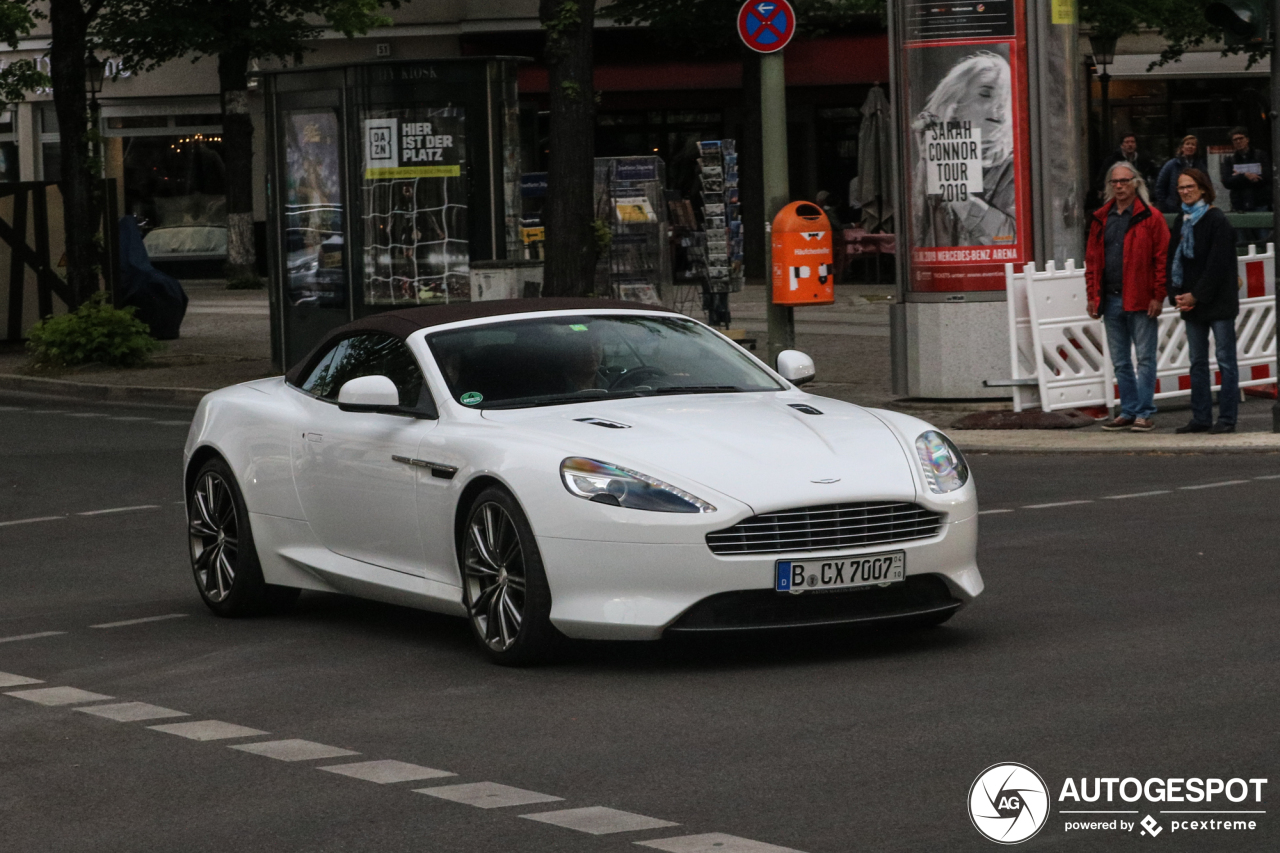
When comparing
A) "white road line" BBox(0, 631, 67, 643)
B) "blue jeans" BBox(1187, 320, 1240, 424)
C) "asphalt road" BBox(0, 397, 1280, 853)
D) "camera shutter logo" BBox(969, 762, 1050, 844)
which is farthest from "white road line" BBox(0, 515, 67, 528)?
"camera shutter logo" BBox(969, 762, 1050, 844)

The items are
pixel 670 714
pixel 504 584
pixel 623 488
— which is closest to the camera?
pixel 670 714

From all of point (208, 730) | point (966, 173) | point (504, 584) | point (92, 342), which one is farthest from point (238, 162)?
point (208, 730)

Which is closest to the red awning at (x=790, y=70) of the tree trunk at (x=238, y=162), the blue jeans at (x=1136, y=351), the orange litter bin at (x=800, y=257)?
the tree trunk at (x=238, y=162)

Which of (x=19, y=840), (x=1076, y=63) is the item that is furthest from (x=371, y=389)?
(x=1076, y=63)

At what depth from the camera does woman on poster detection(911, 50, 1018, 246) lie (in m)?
17.9

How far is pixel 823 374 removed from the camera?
2120cm

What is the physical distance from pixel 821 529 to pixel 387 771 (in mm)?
1955

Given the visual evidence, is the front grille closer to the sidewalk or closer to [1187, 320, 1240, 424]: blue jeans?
the sidewalk

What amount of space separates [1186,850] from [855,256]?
32.0 metres

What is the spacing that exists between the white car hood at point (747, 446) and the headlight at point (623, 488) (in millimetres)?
34

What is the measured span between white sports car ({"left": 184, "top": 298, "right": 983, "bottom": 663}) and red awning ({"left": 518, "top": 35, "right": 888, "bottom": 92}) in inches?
1283

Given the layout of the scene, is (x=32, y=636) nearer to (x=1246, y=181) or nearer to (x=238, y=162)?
(x=1246, y=181)

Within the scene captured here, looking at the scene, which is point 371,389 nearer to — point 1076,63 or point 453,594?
point 453,594

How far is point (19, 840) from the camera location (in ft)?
19.5
